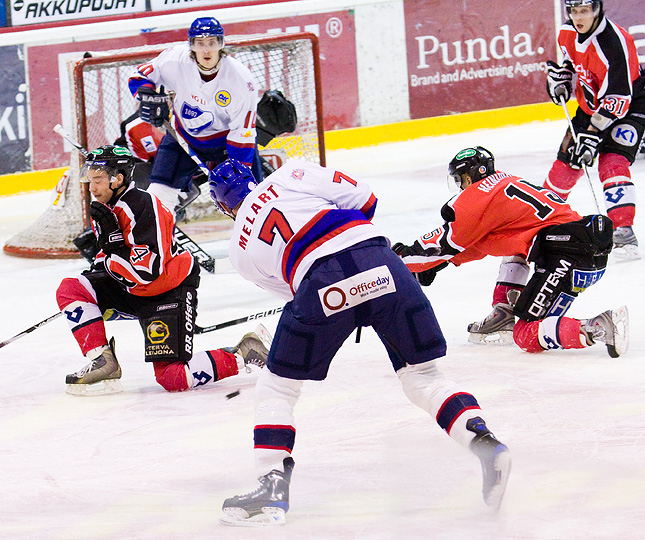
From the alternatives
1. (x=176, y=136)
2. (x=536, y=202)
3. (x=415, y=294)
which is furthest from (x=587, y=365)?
(x=176, y=136)

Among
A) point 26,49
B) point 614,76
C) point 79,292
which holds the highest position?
point 26,49

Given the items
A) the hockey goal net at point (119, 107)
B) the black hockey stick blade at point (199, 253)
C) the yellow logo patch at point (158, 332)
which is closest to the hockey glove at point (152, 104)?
the black hockey stick blade at point (199, 253)

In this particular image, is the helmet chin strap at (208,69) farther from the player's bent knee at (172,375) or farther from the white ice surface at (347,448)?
the player's bent knee at (172,375)

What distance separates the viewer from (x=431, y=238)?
355 cm

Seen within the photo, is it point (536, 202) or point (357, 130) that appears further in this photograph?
point (357, 130)

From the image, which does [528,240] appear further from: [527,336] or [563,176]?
[563,176]

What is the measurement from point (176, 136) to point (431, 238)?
6.43 feet

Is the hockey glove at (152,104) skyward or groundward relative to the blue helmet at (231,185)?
skyward

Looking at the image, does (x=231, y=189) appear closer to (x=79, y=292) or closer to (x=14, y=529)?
(x=14, y=529)

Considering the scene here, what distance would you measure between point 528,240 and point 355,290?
1.40 metres

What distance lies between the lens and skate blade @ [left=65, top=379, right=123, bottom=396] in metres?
3.44

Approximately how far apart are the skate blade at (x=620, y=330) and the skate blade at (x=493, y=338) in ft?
1.39

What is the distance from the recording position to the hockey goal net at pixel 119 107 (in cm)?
586

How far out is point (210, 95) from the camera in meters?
5.04
